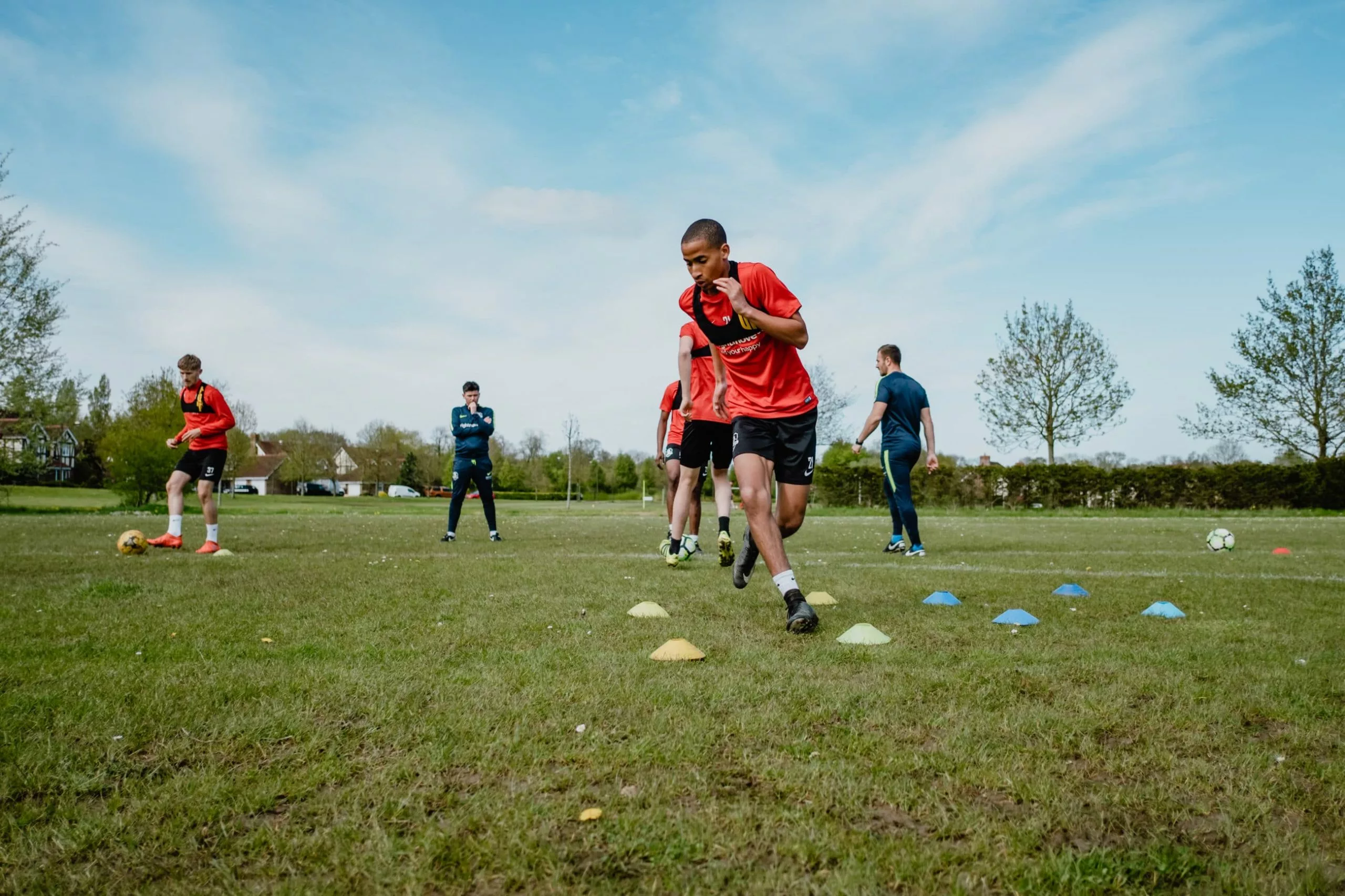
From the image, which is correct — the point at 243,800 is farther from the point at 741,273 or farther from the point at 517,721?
the point at 741,273

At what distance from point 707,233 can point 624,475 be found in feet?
280

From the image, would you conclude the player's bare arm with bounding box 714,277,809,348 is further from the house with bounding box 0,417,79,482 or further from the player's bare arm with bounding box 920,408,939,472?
the house with bounding box 0,417,79,482

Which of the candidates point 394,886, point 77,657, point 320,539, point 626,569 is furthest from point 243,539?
point 394,886

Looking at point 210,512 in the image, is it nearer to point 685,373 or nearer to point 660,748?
point 685,373

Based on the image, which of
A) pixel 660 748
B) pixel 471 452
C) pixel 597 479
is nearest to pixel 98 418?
pixel 597 479

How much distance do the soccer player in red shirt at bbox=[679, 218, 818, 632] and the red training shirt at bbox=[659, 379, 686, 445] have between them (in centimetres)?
404

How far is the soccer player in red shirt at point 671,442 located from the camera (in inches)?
380

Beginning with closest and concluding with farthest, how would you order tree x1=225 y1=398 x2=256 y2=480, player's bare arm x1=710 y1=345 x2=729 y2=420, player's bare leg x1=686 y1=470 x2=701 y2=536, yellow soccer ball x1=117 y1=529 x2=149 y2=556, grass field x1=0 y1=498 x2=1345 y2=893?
grass field x1=0 y1=498 x2=1345 y2=893 < player's bare arm x1=710 y1=345 x2=729 y2=420 < player's bare leg x1=686 y1=470 x2=701 y2=536 < yellow soccer ball x1=117 y1=529 x2=149 y2=556 < tree x1=225 y1=398 x2=256 y2=480

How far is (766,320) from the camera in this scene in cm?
479

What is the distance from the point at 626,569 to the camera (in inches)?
303

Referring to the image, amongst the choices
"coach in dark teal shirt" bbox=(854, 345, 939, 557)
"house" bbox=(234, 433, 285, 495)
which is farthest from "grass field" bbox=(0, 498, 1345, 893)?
"house" bbox=(234, 433, 285, 495)

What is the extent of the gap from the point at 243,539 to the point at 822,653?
420 inches

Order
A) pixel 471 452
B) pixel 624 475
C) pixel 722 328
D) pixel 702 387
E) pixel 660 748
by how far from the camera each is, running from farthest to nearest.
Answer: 1. pixel 624 475
2. pixel 471 452
3. pixel 702 387
4. pixel 722 328
5. pixel 660 748

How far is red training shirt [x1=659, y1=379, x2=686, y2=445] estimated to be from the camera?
31.7ft
